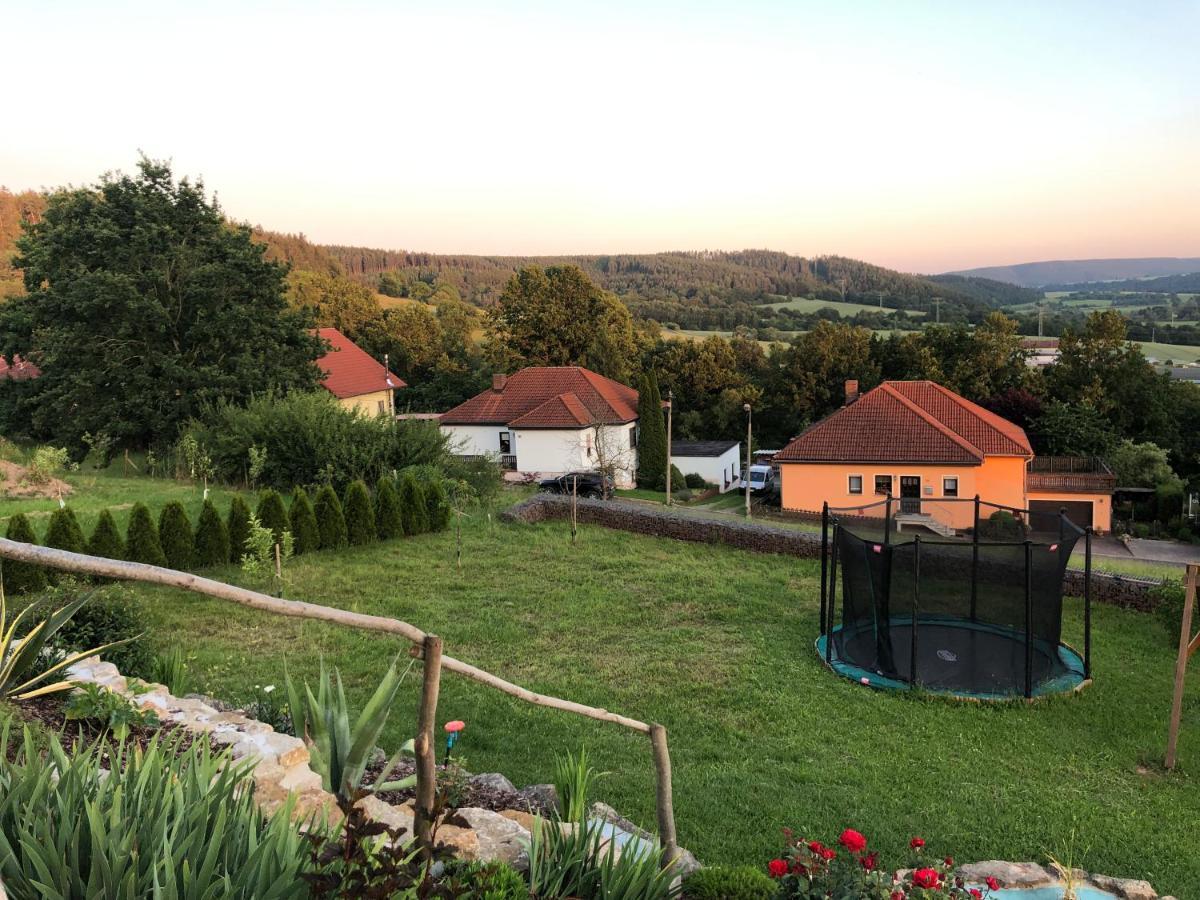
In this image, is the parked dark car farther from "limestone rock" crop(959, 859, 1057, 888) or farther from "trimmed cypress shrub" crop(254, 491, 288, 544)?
"limestone rock" crop(959, 859, 1057, 888)

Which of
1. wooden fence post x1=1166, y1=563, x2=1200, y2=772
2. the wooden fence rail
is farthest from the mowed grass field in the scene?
the wooden fence rail

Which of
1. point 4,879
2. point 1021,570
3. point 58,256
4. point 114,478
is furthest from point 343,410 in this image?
point 4,879

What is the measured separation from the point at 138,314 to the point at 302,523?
518 inches

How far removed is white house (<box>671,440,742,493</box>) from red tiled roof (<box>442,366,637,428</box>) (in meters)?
2.94

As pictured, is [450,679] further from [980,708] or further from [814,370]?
[814,370]

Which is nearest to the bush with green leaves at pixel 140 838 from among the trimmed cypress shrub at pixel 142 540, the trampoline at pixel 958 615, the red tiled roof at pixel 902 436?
the trampoline at pixel 958 615

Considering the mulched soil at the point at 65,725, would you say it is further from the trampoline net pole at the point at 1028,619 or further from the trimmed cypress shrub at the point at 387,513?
the trimmed cypress shrub at the point at 387,513

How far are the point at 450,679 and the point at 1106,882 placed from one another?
6.03 meters

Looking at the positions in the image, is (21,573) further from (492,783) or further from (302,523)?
(492,783)

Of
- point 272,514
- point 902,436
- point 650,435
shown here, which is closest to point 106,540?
point 272,514

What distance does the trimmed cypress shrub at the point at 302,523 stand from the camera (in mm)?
14008

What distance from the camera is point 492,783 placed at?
527 cm

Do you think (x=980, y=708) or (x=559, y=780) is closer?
(x=559, y=780)

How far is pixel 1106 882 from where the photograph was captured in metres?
4.72
